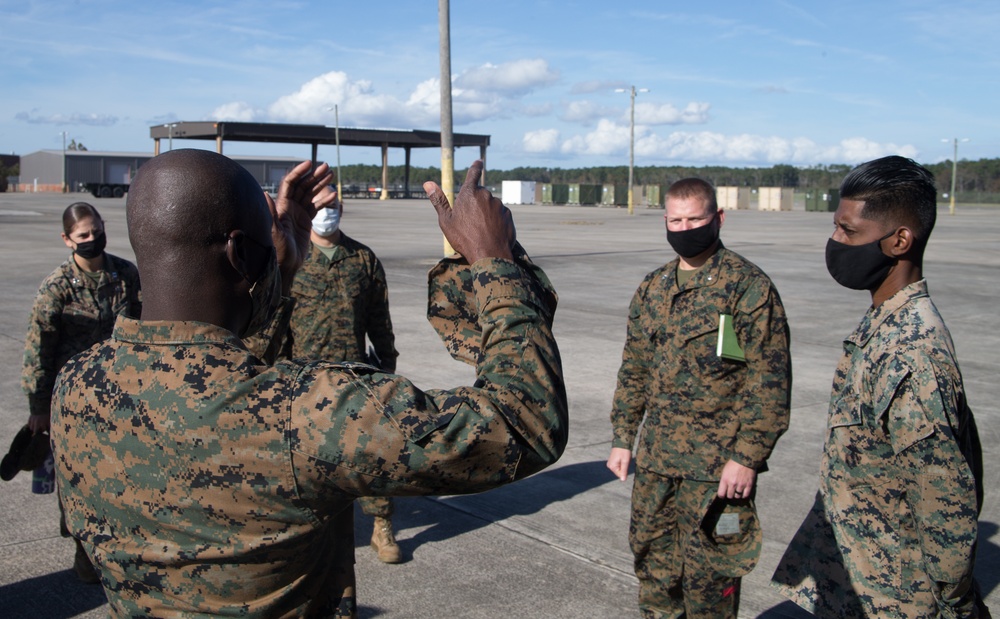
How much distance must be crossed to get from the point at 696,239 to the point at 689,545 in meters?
1.29

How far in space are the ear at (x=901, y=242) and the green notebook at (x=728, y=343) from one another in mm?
1009

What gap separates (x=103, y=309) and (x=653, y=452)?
2.99m

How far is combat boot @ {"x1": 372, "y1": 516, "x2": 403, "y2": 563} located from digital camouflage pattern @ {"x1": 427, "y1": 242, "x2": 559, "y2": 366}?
3.29 metres

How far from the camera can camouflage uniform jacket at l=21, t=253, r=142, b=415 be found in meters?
4.69

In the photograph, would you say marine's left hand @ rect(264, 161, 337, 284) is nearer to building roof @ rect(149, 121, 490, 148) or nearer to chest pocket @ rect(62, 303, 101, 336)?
chest pocket @ rect(62, 303, 101, 336)

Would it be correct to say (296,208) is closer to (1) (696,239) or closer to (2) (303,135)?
(1) (696,239)

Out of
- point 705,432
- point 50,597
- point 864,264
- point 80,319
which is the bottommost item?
point 50,597

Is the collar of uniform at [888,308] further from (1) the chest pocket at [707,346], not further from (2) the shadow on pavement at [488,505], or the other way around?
(2) the shadow on pavement at [488,505]

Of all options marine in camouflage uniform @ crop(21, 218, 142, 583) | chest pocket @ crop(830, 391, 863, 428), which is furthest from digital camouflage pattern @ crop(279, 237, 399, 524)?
chest pocket @ crop(830, 391, 863, 428)

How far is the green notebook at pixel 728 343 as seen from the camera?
12.6 feet

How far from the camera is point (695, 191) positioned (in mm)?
4254

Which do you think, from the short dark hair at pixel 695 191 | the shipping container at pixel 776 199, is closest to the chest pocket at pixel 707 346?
the short dark hair at pixel 695 191

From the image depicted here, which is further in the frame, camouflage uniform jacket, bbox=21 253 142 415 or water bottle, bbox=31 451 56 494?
water bottle, bbox=31 451 56 494

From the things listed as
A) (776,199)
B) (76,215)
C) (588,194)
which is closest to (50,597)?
(76,215)
